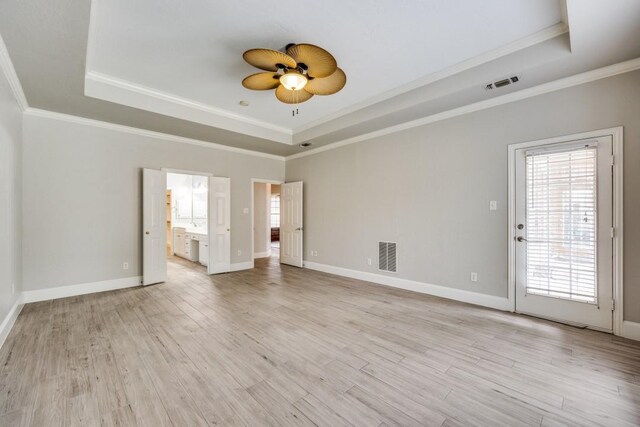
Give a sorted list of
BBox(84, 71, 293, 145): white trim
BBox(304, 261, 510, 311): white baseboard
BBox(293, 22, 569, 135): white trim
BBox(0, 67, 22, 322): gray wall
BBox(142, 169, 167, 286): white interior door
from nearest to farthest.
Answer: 1. BBox(293, 22, 569, 135): white trim
2. BBox(0, 67, 22, 322): gray wall
3. BBox(84, 71, 293, 145): white trim
4. BBox(304, 261, 510, 311): white baseboard
5. BBox(142, 169, 167, 286): white interior door

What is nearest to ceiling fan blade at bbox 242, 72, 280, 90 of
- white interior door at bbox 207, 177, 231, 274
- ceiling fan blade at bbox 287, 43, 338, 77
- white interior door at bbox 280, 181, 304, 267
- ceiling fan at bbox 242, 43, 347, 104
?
ceiling fan at bbox 242, 43, 347, 104

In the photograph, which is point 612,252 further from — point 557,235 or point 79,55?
point 79,55

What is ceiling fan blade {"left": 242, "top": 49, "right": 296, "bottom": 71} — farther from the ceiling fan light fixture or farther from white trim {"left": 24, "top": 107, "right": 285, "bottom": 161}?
white trim {"left": 24, "top": 107, "right": 285, "bottom": 161}

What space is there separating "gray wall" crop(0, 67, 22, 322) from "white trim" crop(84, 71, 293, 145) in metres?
0.84

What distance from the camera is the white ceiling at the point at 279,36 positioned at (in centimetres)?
244

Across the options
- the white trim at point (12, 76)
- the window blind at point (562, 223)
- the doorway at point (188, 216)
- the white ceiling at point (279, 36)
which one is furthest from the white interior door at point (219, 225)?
the window blind at point (562, 223)

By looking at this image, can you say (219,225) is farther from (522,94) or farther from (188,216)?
(522,94)

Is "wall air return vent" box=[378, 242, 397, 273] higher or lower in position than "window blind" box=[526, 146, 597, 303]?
lower

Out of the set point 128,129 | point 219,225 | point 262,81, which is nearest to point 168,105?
point 128,129

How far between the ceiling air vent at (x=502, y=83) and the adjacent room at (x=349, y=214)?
1.8 inches

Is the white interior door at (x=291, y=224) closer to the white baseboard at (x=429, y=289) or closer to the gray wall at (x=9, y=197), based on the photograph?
the white baseboard at (x=429, y=289)

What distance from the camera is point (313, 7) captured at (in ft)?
Answer: 8.00

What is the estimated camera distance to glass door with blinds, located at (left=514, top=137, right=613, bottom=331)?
3.00 meters

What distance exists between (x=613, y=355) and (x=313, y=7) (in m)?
4.19
